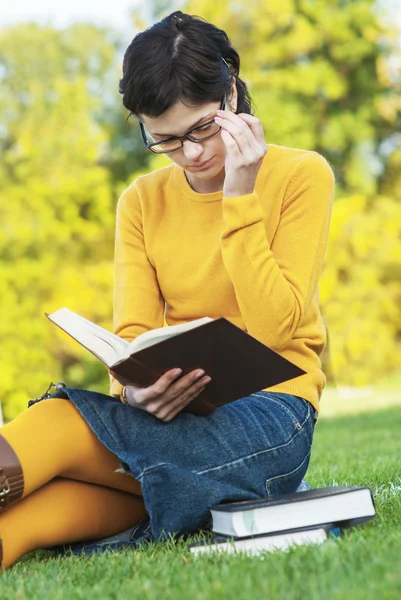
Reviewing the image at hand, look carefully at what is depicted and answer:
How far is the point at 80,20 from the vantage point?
20.5 meters

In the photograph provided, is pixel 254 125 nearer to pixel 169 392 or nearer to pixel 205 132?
pixel 205 132

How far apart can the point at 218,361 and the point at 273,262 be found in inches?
17.2

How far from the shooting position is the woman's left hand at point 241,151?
2516 mm

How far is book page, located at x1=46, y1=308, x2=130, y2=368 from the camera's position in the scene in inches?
88.7

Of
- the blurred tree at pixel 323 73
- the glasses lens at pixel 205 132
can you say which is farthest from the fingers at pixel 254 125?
the blurred tree at pixel 323 73

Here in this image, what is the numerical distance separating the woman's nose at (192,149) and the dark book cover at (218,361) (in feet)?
2.43

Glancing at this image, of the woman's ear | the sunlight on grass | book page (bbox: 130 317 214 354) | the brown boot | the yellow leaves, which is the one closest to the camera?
book page (bbox: 130 317 214 354)

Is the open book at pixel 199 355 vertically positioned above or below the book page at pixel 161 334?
below

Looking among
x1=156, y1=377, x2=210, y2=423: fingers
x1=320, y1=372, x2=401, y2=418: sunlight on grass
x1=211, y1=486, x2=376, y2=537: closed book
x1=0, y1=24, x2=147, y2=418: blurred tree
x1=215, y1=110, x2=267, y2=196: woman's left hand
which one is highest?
x1=215, y1=110, x2=267, y2=196: woman's left hand

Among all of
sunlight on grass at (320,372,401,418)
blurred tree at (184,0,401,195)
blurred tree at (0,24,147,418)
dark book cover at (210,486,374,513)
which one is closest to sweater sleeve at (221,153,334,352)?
dark book cover at (210,486,374,513)

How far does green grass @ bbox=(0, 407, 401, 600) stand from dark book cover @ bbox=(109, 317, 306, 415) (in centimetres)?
43

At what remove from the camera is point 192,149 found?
2.70m

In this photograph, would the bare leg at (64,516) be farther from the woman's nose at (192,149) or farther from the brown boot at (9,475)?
the woman's nose at (192,149)

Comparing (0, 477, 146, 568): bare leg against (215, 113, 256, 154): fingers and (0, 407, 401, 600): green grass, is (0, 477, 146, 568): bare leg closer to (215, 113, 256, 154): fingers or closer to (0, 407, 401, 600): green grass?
(0, 407, 401, 600): green grass
